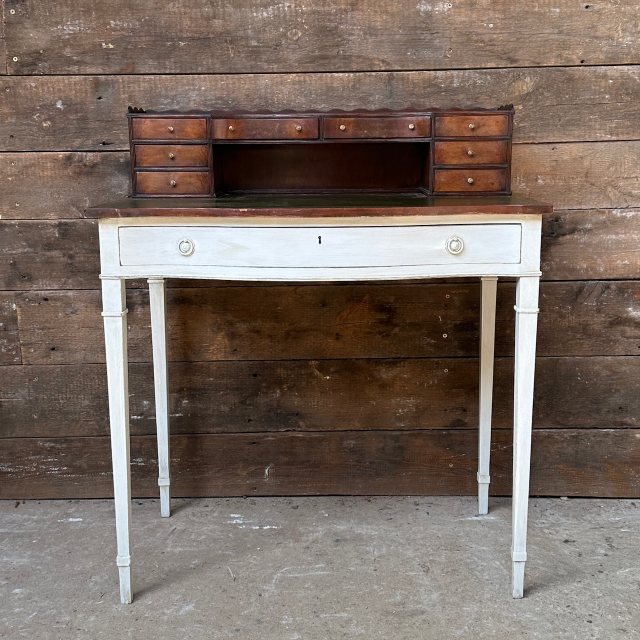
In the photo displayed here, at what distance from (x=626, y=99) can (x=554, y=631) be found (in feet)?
4.54

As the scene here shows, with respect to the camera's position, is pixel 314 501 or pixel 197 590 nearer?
pixel 197 590

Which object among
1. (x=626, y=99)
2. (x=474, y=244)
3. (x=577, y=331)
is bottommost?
(x=577, y=331)

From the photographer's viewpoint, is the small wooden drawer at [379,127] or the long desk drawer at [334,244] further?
the small wooden drawer at [379,127]

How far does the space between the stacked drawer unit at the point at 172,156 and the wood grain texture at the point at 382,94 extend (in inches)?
8.9

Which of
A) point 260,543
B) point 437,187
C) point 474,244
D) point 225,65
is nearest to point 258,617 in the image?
point 260,543

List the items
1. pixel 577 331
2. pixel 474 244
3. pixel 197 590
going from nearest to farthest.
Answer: pixel 474 244 < pixel 197 590 < pixel 577 331

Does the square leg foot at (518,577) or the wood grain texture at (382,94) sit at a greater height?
the wood grain texture at (382,94)

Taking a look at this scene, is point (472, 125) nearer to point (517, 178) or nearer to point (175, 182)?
point (517, 178)

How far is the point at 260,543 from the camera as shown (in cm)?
201

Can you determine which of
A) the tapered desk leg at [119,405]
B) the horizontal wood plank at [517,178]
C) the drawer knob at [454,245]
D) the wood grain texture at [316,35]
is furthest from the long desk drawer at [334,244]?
the wood grain texture at [316,35]

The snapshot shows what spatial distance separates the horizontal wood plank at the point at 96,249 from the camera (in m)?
2.12

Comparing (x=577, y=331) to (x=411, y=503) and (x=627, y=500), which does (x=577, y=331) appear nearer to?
(x=627, y=500)

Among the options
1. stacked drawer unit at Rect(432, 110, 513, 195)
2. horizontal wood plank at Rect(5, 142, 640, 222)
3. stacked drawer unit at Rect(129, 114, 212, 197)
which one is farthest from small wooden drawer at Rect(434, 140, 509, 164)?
stacked drawer unit at Rect(129, 114, 212, 197)

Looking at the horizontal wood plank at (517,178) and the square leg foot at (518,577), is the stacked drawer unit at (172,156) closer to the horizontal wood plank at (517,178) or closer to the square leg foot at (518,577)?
the horizontal wood plank at (517,178)
